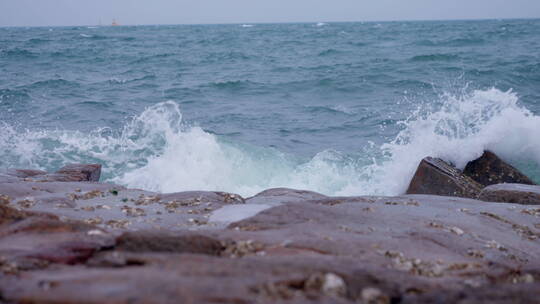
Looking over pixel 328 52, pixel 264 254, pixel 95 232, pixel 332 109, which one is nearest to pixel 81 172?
pixel 95 232

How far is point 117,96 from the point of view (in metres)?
16.2

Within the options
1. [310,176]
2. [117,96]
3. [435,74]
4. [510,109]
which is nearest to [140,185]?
[310,176]

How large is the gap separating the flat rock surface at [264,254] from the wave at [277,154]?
13.9 feet

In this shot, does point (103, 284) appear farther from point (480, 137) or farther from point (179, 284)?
point (480, 137)

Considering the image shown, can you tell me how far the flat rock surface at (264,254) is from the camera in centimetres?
189

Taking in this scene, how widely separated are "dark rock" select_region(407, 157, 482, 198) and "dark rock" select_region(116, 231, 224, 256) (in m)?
4.99

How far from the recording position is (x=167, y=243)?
2484 millimetres

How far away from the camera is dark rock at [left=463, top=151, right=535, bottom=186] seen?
763cm

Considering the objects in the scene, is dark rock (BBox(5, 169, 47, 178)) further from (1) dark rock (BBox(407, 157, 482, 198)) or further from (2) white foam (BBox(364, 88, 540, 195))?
(1) dark rock (BBox(407, 157, 482, 198))

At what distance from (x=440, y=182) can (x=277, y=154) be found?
4.38 meters

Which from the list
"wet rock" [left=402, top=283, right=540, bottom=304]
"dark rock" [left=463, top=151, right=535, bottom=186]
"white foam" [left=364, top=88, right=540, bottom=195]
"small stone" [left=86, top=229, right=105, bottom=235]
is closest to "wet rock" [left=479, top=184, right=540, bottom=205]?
"dark rock" [left=463, top=151, right=535, bottom=186]

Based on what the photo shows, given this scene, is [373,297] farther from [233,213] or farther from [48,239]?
[233,213]

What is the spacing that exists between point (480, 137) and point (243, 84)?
36.8 ft

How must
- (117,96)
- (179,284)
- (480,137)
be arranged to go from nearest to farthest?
1. (179,284)
2. (480,137)
3. (117,96)
